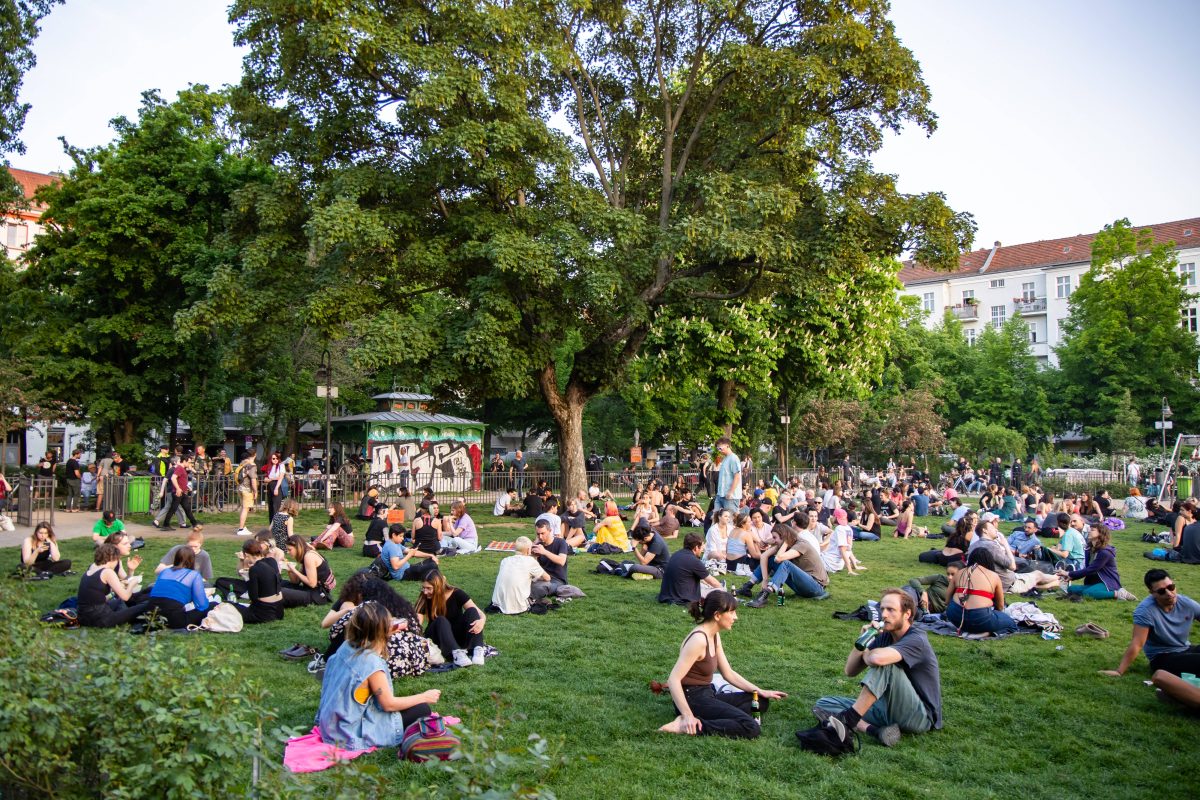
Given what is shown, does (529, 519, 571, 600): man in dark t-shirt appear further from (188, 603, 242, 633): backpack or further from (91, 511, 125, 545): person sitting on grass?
(91, 511, 125, 545): person sitting on grass

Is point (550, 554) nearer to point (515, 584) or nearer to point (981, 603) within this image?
point (515, 584)

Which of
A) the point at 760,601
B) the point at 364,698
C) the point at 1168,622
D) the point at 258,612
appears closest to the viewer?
the point at 364,698

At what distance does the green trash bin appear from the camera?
68.6 feet

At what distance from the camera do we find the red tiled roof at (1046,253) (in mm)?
62375

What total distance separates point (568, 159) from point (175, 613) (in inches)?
523

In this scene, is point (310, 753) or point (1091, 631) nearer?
point (310, 753)

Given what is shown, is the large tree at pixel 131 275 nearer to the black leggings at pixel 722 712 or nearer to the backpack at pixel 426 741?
the backpack at pixel 426 741

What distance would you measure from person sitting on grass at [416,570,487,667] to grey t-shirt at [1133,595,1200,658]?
6.02 meters

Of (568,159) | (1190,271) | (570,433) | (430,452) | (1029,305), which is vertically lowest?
(430,452)

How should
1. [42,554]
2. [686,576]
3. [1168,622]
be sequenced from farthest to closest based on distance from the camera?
[42,554]
[686,576]
[1168,622]

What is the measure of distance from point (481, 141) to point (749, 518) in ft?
31.3

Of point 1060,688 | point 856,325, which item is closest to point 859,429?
point 856,325

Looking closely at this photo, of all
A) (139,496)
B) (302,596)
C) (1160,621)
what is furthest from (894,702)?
(139,496)

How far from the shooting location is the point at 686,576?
11.0 m
